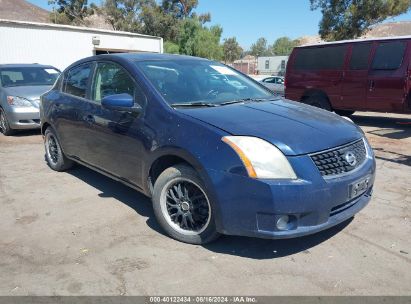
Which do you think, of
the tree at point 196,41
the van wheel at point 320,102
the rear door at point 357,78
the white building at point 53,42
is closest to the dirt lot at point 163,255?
the rear door at point 357,78

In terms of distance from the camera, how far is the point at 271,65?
49250mm

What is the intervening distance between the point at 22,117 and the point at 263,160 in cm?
696

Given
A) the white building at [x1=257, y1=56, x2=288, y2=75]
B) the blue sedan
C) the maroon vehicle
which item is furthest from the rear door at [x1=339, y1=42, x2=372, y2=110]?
the white building at [x1=257, y1=56, x2=288, y2=75]

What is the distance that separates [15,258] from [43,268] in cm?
35

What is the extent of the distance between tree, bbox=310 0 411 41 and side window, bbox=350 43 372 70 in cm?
1593

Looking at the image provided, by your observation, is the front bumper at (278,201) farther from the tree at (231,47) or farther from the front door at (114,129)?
the tree at (231,47)

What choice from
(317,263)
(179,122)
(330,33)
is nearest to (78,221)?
(179,122)

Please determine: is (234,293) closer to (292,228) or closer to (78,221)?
(292,228)

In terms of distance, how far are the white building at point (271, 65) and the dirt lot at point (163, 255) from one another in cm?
4437

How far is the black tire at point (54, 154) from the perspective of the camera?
568cm

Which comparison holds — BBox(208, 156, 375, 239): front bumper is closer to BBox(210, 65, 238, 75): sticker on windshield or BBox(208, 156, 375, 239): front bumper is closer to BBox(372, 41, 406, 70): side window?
BBox(210, 65, 238, 75): sticker on windshield

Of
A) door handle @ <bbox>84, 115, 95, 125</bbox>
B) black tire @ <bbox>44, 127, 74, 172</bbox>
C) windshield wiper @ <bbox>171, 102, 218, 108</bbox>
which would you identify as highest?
windshield wiper @ <bbox>171, 102, 218, 108</bbox>

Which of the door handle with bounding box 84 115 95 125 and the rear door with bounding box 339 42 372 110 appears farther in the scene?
the rear door with bounding box 339 42 372 110

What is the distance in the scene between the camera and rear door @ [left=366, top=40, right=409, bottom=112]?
8.66 meters
